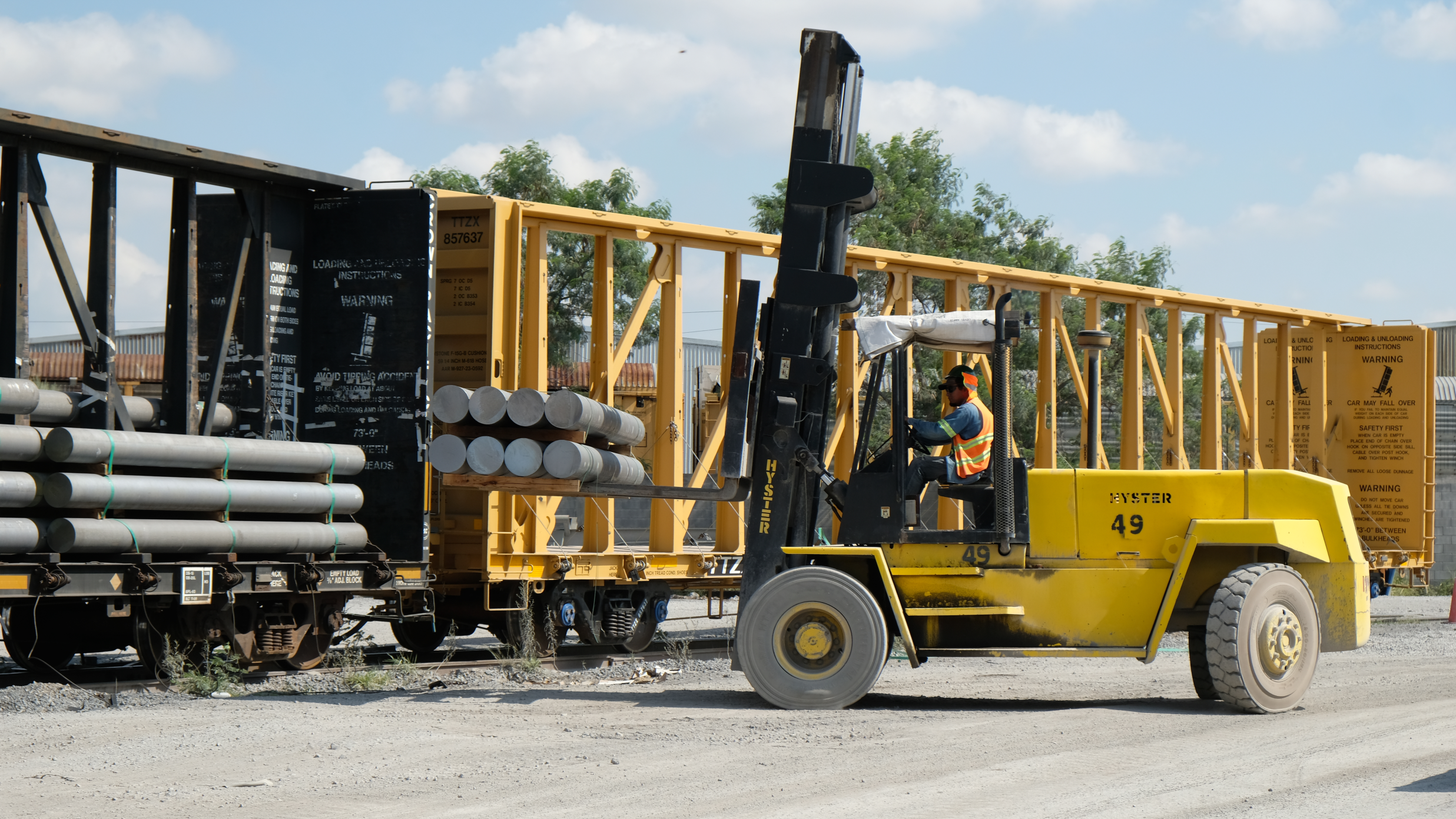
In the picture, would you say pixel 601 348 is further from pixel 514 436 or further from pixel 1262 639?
pixel 1262 639

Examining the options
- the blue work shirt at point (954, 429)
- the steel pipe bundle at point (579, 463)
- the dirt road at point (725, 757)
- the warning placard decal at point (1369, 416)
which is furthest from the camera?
the warning placard decal at point (1369, 416)

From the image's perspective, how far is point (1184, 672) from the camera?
11656 mm

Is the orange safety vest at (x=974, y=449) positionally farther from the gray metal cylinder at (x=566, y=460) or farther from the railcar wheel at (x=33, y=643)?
the railcar wheel at (x=33, y=643)

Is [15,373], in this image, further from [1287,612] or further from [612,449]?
[1287,612]

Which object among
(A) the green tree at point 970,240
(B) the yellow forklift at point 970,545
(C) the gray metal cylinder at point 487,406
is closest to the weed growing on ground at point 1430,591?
(A) the green tree at point 970,240

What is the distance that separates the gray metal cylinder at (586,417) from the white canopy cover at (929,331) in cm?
202

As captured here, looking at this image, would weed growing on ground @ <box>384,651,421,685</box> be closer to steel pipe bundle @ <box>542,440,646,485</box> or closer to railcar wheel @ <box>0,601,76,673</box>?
steel pipe bundle @ <box>542,440,646,485</box>

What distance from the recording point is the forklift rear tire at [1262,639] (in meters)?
8.84

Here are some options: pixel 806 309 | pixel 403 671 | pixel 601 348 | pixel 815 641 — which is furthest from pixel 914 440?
pixel 403 671

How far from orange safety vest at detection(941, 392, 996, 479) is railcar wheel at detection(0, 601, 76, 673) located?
20.3ft

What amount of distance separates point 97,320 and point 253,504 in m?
1.72

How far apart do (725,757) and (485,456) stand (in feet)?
10.7

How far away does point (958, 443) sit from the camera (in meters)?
9.04

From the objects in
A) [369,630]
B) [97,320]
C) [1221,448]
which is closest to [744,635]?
[97,320]
